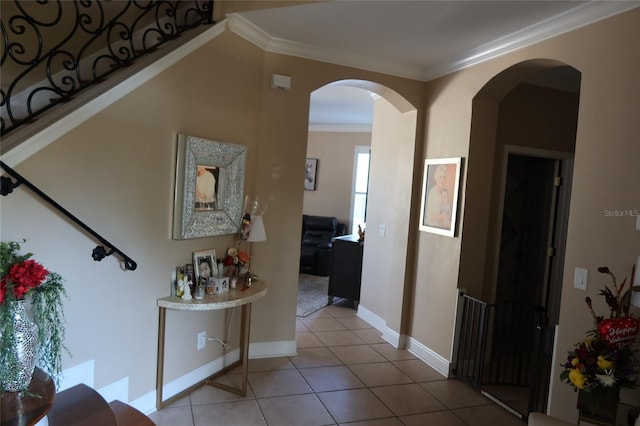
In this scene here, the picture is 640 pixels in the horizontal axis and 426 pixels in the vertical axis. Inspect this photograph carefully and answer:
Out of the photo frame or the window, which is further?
the window

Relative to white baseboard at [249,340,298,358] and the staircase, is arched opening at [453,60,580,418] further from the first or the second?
the staircase

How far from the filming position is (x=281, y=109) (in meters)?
3.51

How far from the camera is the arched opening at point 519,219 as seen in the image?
10.7 feet

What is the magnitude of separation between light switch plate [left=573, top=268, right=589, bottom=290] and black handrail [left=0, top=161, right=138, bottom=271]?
2652 mm

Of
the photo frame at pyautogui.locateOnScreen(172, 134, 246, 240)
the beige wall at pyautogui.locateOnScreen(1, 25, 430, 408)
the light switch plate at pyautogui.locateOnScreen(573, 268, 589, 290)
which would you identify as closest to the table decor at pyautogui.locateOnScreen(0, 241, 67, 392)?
the beige wall at pyautogui.locateOnScreen(1, 25, 430, 408)

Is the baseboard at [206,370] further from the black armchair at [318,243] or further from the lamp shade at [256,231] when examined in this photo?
the black armchair at [318,243]

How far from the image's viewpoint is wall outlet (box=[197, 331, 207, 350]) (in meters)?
3.04

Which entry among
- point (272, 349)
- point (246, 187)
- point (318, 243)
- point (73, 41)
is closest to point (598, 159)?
point (246, 187)

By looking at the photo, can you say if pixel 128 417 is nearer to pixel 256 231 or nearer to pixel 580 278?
pixel 256 231

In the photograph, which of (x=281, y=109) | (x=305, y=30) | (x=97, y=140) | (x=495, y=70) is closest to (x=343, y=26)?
(x=305, y=30)

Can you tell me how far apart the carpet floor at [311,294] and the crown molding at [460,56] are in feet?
9.64

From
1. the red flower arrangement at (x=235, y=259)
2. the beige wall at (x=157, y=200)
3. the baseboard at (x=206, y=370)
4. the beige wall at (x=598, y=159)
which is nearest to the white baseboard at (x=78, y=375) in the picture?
the beige wall at (x=157, y=200)

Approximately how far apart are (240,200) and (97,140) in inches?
49.0

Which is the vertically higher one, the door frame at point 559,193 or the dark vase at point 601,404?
the door frame at point 559,193
